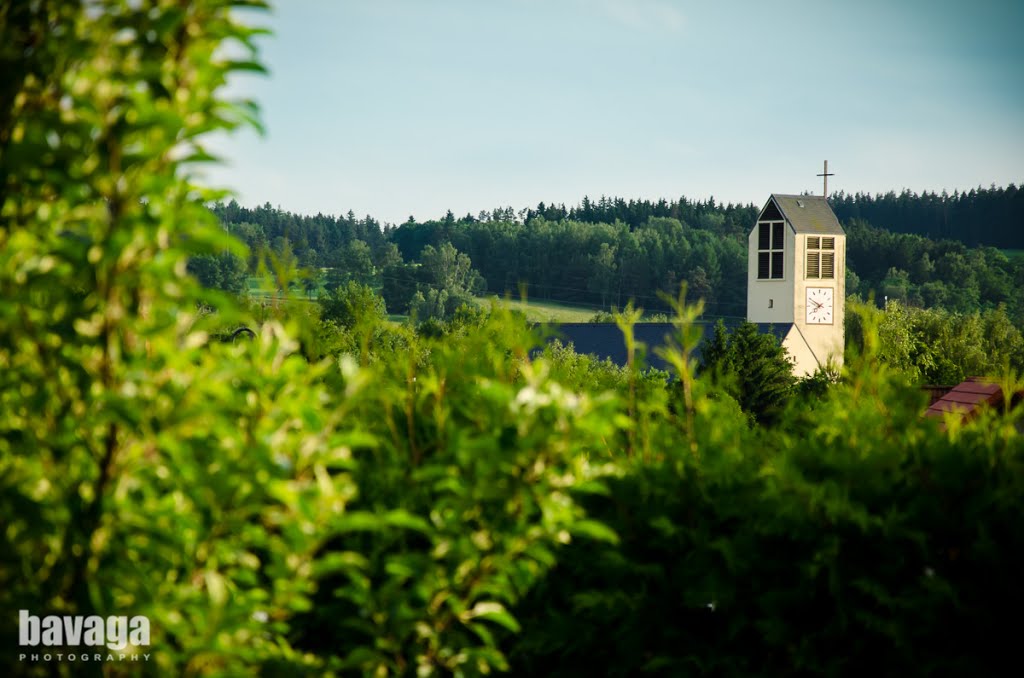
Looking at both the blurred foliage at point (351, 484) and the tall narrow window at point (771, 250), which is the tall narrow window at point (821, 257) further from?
the blurred foliage at point (351, 484)

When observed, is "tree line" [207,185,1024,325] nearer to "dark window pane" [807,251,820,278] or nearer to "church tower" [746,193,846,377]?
"church tower" [746,193,846,377]

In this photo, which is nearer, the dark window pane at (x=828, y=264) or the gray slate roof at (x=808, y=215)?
the gray slate roof at (x=808, y=215)

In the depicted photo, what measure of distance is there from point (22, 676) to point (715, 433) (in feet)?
→ 7.96

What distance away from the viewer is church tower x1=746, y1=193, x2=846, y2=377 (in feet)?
195

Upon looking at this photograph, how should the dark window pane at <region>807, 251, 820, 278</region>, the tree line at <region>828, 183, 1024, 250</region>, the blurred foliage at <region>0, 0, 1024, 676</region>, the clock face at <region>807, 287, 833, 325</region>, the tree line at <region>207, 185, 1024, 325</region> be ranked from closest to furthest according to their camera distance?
the blurred foliage at <region>0, 0, 1024, 676</region>
the dark window pane at <region>807, 251, 820, 278</region>
the clock face at <region>807, 287, 833, 325</region>
the tree line at <region>207, 185, 1024, 325</region>
the tree line at <region>828, 183, 1024, 250</region>

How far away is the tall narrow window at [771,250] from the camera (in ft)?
198

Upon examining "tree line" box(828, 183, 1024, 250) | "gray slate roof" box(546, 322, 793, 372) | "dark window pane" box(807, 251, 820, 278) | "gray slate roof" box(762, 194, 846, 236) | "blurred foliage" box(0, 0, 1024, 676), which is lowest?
"gray slate roof" box(546, 322, 793, 372)

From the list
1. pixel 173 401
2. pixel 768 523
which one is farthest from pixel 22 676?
pixel 768 523

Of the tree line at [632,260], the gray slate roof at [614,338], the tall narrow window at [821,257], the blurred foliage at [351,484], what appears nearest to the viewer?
the blurred foliage at [351,484]

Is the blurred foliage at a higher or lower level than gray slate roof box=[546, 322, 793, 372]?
higher

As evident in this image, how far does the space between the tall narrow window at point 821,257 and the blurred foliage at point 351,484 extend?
60.1m

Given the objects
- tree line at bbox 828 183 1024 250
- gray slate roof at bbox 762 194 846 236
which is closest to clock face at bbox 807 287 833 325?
gray slate roof at bbox 762 194 846 236

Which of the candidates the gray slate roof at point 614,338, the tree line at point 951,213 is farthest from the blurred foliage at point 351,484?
the tree line at point 951,213

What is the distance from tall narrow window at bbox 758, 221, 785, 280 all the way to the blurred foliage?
60.0m
